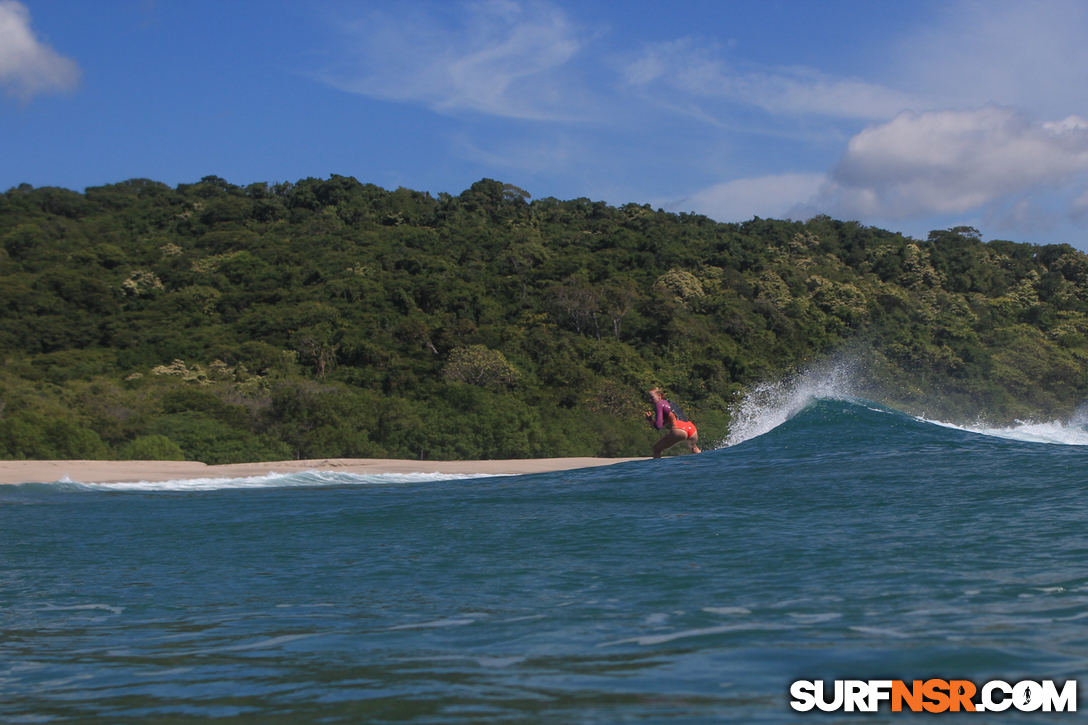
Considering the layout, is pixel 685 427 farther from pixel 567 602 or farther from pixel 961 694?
pixel 961 694

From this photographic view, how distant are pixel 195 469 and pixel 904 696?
22718 millimetres

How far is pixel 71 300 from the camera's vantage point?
1908 inches

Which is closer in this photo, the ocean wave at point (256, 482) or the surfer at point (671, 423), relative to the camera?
the surfer at point (671, 423)

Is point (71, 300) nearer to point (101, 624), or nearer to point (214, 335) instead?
point (214, 335)

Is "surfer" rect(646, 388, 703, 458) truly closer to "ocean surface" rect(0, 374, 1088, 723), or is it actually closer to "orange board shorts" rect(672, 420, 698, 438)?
"orange board shorts" rect(672, 420, 698, 438)

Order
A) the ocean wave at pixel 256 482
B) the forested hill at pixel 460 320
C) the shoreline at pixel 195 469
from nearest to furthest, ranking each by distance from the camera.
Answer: the ocean wave at pixel 256 482 → the shoreline at pixel 195 469 → the forested hill at pixel 460 320

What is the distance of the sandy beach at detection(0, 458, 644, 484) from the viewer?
2062 cm

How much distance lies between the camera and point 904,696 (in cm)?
356

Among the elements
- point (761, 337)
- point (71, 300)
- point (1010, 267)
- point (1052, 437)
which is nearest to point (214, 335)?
point (71, 300)

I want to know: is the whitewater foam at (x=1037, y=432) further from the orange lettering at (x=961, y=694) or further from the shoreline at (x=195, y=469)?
the orange lettering at (x=961, y=694)

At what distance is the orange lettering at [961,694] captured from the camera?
3.44 metres

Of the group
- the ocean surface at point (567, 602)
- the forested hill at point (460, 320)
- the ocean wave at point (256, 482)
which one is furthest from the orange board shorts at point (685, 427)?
the forested hill at point (460, 320)

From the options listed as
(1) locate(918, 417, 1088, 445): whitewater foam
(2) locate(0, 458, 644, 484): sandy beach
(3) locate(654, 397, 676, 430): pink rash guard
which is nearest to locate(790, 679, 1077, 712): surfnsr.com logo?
(3) locate(654, 397, 676, 430): pink rash guard

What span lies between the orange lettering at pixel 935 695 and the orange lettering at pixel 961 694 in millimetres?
23
